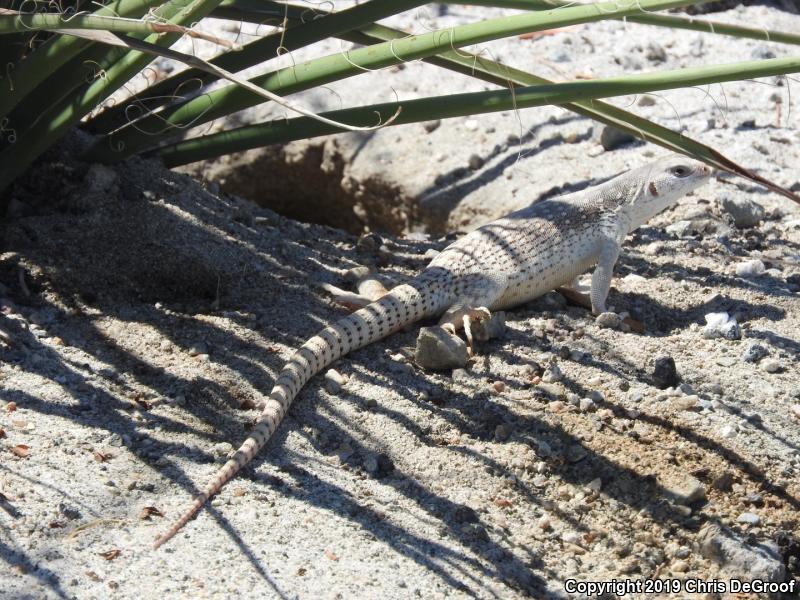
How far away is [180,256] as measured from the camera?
4215mm

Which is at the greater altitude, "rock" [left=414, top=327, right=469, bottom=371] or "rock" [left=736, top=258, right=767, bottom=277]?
"rock" [left=736, top=258, right=767, bottom=277]

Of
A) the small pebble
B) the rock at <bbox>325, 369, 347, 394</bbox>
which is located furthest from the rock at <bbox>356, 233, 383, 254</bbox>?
the small pebble

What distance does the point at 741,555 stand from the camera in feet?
9.65

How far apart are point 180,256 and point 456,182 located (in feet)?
6.55

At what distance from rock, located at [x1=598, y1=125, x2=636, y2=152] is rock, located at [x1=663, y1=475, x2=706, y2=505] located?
9.36 ft

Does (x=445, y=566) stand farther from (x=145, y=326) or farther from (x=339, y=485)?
(x=145, y=326)

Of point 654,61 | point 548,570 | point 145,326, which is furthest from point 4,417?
point 654,61

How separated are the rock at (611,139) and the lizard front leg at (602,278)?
132 cm

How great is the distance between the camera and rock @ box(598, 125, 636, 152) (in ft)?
18.5

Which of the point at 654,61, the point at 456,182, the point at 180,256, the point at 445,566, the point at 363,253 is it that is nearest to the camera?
the point at 445,566

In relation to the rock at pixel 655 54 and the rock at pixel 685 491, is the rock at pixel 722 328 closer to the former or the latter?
the rock at pixel 685 491

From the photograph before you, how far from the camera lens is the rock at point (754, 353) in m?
3.89

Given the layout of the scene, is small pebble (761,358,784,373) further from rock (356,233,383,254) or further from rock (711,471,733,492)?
rock (356,233,383,254)

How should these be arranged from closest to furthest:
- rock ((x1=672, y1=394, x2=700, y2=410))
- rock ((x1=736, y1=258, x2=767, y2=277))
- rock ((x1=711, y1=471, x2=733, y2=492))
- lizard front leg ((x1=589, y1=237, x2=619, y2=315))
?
1. rock ((x1=711, y1=471, x2=733, y2=492))
2. rock ((x1=672, y1=394, x2=700, y2=410))
3. lizard front leg ((x1=589, y1=237, x2=619, y2=315))
4. rock ((x1=736, y1=258, x2=767, y2=277))
